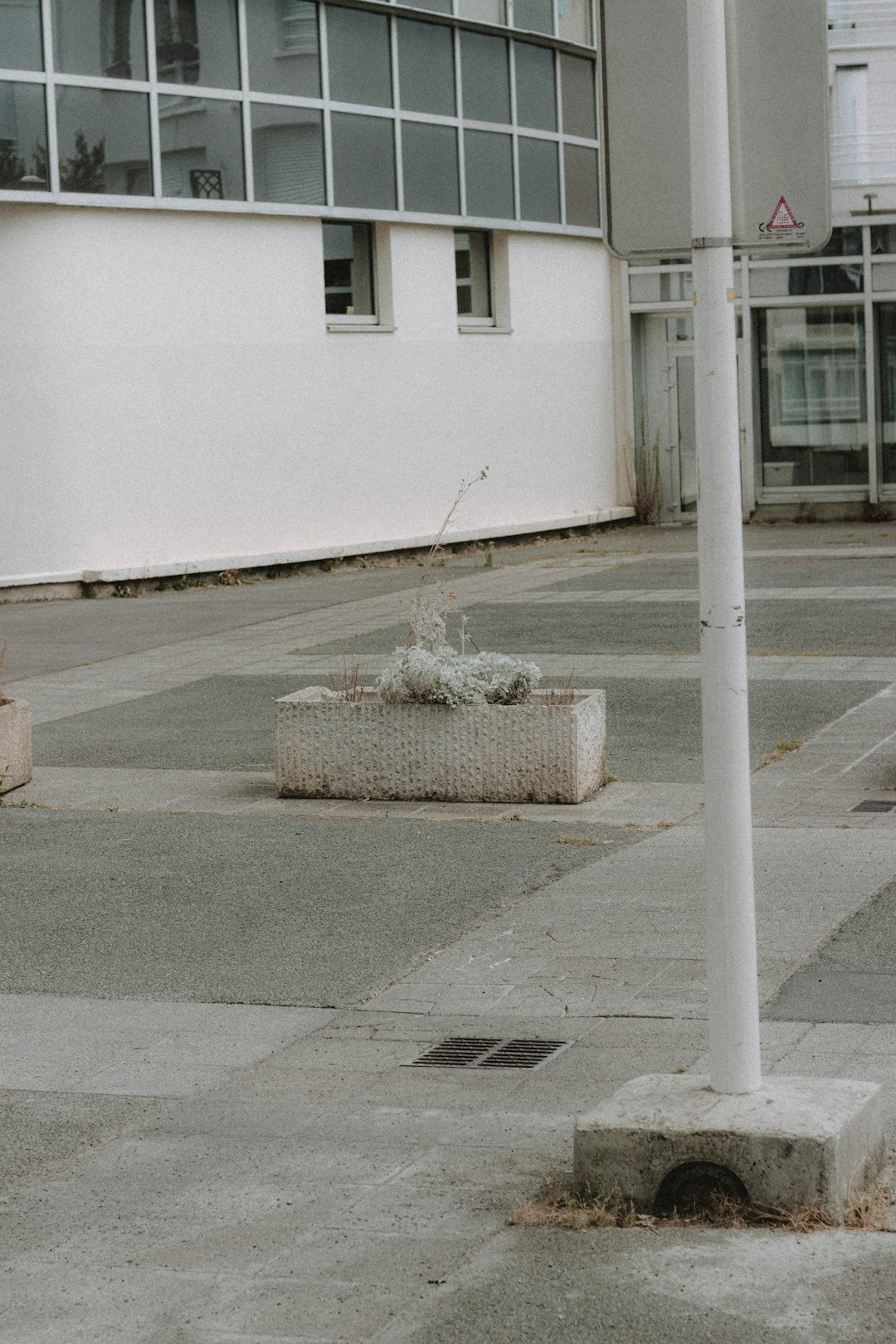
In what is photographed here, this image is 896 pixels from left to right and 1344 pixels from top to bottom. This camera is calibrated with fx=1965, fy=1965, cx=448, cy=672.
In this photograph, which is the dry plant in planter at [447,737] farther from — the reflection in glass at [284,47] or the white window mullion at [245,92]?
the reflection in glass at [284,47]

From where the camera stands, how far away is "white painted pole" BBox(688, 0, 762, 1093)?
4344mm

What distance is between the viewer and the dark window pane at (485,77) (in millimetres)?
24375

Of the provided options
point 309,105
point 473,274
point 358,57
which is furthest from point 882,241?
point 309,105

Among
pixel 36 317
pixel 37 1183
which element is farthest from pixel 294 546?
pixel 37 1183

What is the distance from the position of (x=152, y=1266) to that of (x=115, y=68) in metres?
17.9

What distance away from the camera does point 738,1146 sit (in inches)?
166

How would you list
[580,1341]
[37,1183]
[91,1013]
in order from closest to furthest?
[580,1341] < [37,1183] < [91,1013]

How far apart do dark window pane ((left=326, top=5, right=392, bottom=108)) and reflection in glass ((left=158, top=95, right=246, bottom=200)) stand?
1.69 m

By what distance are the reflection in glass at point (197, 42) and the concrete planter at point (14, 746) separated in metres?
12.1

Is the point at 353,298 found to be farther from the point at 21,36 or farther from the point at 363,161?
the point at 21,36

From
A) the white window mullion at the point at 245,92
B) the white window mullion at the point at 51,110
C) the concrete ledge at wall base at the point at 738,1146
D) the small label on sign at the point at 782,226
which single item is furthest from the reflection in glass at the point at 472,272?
the concrete ledge at wall base at the point at 738,1146

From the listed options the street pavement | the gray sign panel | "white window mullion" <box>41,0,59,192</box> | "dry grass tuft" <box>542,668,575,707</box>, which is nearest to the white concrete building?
"white window mullion" <box>41,0,59,192</box>

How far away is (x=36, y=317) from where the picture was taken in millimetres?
19953

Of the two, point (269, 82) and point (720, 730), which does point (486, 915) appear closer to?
point (720, 730)
